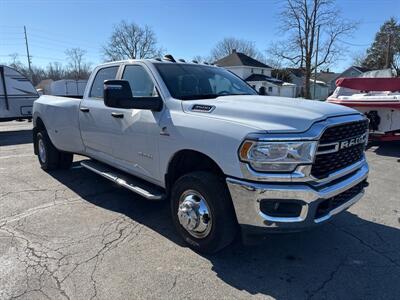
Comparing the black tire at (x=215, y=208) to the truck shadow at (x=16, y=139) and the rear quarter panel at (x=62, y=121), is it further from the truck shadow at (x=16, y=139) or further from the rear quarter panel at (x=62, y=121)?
the truck shadow at (x=16, y=139)

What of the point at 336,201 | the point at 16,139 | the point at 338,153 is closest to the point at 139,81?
the point at 338,153

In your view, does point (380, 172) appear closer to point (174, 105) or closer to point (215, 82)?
point (215, 82)

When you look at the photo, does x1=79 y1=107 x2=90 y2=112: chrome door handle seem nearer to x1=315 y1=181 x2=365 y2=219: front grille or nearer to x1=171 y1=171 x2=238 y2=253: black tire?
x1=171 y1=171 x2=238 y2=253: black tire

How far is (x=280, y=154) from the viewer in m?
2.76

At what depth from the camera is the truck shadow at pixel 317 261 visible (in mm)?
2875

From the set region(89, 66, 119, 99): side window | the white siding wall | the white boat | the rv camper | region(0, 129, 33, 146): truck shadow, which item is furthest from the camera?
the white siding wall

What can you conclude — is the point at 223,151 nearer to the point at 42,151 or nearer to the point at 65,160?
the point at 65,160

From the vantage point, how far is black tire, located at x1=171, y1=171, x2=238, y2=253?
122 inches

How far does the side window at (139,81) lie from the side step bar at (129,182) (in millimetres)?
1109

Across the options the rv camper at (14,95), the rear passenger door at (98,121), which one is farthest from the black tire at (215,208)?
the rv camper at (14,95)

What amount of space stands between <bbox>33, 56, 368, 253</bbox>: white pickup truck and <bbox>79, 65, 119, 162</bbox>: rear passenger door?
3 cm

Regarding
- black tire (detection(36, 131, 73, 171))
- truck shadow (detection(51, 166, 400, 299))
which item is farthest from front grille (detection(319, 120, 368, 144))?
black tire (detection(36, 131, 73, 171))

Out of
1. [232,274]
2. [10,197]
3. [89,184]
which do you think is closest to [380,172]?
[232,274]

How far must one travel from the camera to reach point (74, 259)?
332 centimetres
